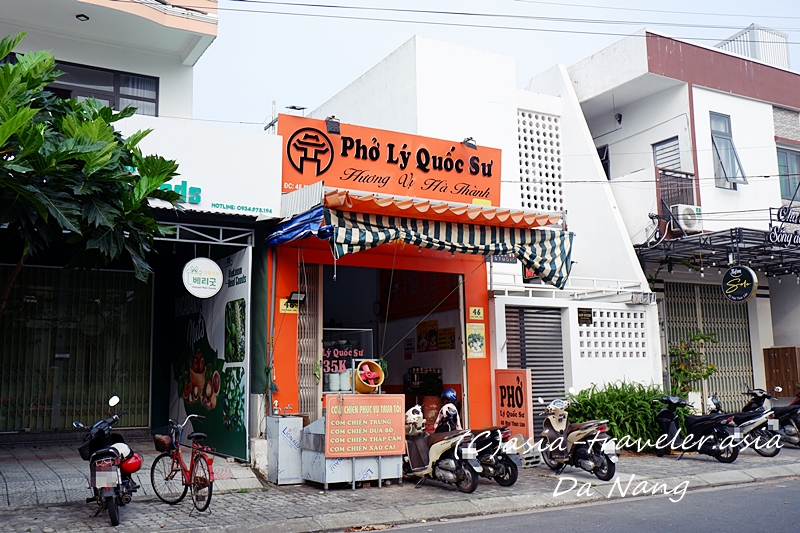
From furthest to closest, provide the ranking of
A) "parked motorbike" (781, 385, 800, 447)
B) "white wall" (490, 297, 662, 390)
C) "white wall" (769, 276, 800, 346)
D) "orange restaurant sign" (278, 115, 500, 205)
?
1. "white wall" (769, 276, 800, 346)
2. "parked motorbike" (781, 385, 800, 447)
3. "white wall" (490, 297, 662, 390)
4. "orange restaurant sign" (278, 115, 500, 205)

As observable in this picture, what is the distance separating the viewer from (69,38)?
1251 cm

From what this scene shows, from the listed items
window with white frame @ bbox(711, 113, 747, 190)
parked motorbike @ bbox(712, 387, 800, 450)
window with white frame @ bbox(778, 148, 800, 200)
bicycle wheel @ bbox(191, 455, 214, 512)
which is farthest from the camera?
window with white frame @ bbox(778, 148, 800, 200)

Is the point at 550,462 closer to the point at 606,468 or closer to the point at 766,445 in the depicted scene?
the point at 606,468

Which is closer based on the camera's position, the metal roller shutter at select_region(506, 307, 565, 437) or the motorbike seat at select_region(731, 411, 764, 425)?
the motorbike seat at select_region(731, 411, 764, 425)

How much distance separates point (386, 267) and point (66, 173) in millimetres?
5810

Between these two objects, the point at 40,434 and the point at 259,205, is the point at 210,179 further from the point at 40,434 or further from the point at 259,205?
the point at 40,434

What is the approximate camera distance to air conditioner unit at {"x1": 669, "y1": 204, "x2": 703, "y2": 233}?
53.7 ft

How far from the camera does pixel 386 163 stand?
40.9ft

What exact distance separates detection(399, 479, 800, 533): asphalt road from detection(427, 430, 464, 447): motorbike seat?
137cm

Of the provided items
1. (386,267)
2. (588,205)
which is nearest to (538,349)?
(386,267)

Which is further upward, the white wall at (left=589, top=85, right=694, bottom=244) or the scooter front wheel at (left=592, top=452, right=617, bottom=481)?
the white wall at (left=589, top=85, right=694, bottom=244)

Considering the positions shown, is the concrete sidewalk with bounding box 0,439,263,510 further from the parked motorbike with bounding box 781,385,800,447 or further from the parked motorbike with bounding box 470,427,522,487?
the parked motorbike with bounding box 781,385,800,447

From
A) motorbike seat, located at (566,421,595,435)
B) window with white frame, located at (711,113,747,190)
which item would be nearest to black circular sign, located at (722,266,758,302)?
window with white frame, located at (711,113,747,190)

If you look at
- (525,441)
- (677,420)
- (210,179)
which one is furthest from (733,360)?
(210,179)
